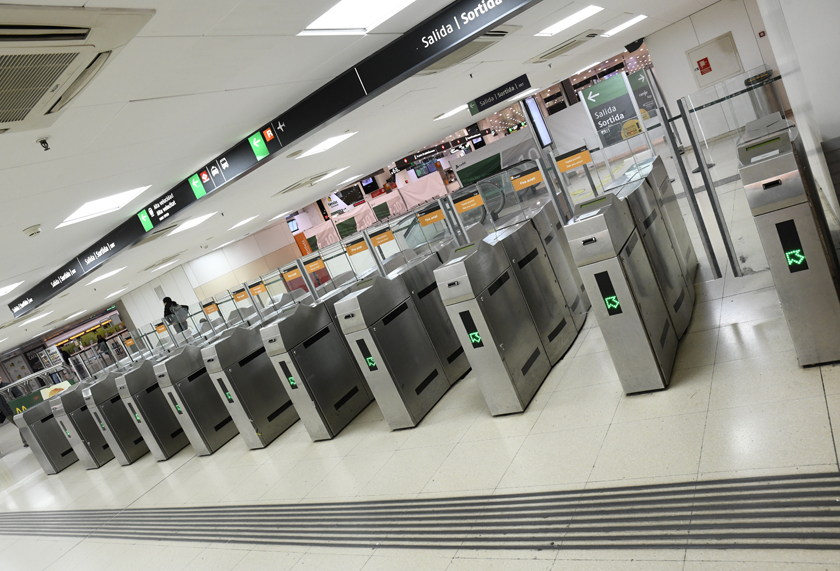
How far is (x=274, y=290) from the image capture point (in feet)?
25.7

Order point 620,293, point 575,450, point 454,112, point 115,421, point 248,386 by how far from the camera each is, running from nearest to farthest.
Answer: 1. point 575,450
2. point 620,293
3. point 248,386
4. point 115,421
5. point 454,112

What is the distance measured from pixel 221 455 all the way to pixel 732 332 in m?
5.43

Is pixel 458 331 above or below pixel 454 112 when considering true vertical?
below

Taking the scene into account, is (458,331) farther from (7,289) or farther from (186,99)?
(7,289)

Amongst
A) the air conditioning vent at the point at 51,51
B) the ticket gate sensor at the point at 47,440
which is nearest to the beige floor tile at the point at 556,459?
the air conditioning vent at the point at 51,51

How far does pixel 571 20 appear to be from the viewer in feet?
22.1

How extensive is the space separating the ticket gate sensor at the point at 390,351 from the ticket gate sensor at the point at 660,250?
6.93ft

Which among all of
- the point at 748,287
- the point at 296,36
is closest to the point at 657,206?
the point at 748,287

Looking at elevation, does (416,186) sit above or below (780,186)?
above

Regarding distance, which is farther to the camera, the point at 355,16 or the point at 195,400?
the point at 195,400

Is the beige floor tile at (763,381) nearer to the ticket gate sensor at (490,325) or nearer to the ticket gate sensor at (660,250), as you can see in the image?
the ticket gate sensor at (660,250)

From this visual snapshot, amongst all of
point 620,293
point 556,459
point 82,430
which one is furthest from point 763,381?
point 82,430

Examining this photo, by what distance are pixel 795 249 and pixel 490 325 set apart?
196cm

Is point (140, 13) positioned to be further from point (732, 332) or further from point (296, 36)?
point (732, 332)
